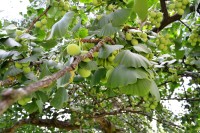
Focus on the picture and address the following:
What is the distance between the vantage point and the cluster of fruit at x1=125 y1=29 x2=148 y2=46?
1.49 metres

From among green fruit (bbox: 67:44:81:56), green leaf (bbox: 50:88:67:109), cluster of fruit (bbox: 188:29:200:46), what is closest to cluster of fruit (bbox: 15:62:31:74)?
green leaf (bbox: 50:88:67:109)

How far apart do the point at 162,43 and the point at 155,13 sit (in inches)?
7.9

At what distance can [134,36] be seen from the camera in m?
1.54

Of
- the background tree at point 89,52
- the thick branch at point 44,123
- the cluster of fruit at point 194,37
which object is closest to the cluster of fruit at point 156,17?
the background tree at point 89,52

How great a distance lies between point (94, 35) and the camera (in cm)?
159

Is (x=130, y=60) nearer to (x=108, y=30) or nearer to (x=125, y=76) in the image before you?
(x=125, y=76)

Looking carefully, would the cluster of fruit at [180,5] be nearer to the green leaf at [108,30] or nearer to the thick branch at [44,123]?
the green leaf at [108,30]

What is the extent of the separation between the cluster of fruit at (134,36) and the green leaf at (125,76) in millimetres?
287

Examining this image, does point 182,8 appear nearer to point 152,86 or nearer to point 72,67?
point 152,86

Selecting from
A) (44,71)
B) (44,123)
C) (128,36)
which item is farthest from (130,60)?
(44,123)

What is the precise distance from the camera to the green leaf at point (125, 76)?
3.81 ft

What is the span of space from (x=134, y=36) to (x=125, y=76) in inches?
16.3

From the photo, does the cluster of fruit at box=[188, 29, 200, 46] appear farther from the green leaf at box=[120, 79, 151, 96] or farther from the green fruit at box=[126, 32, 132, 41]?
the green leaf at box=[120, 79, 151, 96]

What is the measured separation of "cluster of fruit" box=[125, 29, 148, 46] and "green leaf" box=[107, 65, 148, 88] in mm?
287
